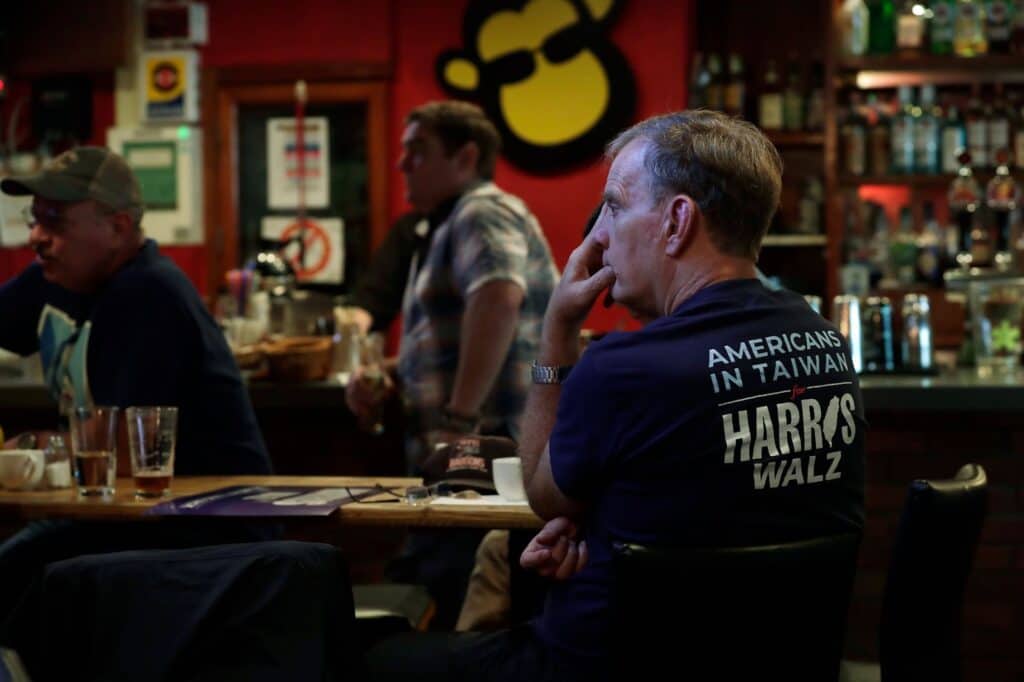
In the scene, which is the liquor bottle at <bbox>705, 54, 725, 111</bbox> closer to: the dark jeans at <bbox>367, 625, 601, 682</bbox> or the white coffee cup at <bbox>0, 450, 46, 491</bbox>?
the white coffee cup at <bbox>0, 450, 46, 491</bbox>

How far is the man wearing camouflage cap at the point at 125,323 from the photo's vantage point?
2676 mm

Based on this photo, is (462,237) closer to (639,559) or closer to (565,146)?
(639,559)

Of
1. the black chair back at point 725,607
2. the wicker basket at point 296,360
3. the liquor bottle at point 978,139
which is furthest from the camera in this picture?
the liquor bottle at point 978,139

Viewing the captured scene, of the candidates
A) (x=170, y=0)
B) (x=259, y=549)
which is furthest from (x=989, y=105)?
(x=259, y=549)

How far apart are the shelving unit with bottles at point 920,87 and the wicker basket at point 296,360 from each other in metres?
2.49

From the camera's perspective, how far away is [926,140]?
18.5ft

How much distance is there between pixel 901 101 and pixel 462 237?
9.22 feet

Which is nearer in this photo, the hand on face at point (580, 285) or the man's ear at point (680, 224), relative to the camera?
the man's ear at point (680, 224)

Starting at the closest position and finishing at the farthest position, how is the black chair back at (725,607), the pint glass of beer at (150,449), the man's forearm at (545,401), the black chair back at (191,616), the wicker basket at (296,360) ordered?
the black chair back at (725,607)
the black chair back at (191,616)
the man's forearm at (545,401)
the pint glass of beer at (150,449)
the wicker basket at (296,360)

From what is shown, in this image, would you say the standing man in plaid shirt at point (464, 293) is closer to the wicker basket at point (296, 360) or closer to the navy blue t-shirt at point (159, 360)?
the wicker basket at point (296, 360)

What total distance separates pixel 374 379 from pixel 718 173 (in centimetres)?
204

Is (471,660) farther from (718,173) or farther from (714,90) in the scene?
(714,90)

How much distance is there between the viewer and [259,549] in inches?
68.2

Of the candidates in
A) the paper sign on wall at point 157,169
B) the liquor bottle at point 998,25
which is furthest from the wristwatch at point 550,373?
the paper sign on wall at point 157,169
